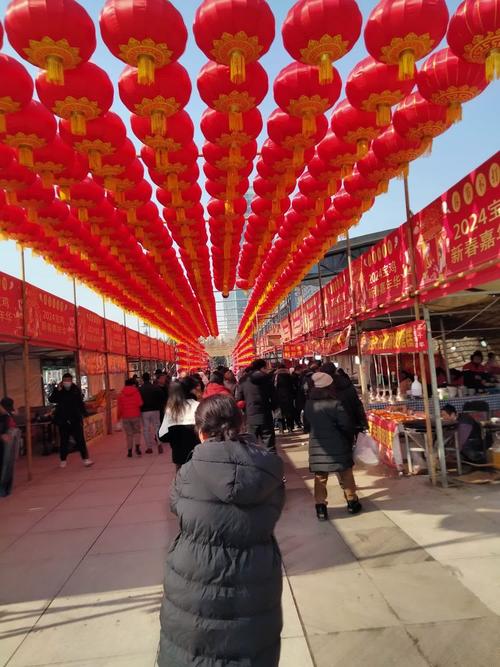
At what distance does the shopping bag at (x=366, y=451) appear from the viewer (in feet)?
25.1

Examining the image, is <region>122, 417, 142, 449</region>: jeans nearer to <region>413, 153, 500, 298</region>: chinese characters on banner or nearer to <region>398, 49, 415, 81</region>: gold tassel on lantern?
<region>413, 153, 500, 298</region>: chinese characters on banner

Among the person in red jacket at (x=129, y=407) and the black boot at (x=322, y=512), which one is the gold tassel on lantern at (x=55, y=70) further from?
the person in red jacket at (x=129, y=407)

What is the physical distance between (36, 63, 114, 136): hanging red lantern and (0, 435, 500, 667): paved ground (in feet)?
13.2

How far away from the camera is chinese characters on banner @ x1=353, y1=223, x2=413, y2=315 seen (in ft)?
23.6

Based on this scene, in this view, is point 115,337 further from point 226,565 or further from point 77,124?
point 226,565

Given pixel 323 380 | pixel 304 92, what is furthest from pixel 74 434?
pixel 304 92

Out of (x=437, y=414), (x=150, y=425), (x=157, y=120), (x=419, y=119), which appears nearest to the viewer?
(x=157, y=120)

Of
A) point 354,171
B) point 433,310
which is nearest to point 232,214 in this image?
point 354,171

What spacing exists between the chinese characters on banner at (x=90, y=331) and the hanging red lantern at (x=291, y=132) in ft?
29.9

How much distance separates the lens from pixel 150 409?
11.0 metres

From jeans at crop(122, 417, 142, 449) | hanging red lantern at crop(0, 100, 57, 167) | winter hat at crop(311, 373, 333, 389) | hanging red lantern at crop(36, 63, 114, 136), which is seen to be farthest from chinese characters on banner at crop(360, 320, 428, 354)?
jeans at crop(122, 417, 142, 449)

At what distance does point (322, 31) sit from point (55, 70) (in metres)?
2.00

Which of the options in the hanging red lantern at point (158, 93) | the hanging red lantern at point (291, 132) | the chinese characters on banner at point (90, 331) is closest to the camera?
the hanging red lantern at point (158, 93)

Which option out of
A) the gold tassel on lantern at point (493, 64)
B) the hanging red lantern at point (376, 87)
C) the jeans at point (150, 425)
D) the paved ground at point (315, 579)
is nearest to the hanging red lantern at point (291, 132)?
the hanging red lantern at point (376, 87)
